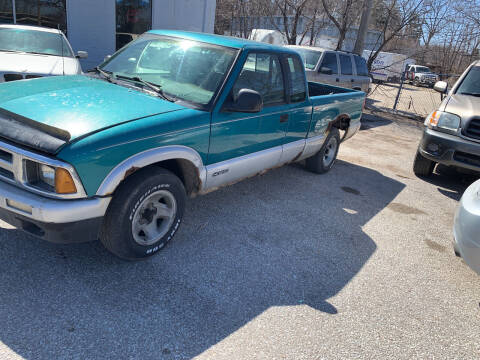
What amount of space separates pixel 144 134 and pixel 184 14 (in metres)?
12.4

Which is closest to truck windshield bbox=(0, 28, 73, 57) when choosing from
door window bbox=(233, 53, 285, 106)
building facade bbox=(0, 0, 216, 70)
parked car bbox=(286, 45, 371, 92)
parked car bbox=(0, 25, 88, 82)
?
parked car bbox=(0, 25, 88, 82)

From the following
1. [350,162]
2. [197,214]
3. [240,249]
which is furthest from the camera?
[350,162]

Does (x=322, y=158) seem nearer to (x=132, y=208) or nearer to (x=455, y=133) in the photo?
(x=455, y=133)

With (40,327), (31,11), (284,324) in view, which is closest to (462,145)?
(284,324)

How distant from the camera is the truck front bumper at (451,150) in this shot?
5883mm

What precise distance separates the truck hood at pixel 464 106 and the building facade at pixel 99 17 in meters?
9.63

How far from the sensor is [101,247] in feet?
11.7

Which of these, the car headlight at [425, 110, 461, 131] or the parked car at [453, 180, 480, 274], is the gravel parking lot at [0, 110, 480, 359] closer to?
the parked car at [453, 180, 480, 274]

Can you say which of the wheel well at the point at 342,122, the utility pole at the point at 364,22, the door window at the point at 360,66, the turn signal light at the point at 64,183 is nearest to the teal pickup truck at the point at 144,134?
the turn signal light at the point at 64,183

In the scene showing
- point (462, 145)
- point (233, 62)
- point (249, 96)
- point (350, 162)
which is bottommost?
point (350, 162)

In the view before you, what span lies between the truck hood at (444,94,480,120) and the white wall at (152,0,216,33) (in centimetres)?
1000

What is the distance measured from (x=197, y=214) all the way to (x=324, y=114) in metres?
2.45

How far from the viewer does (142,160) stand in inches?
120

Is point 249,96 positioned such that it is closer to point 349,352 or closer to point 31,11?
point 349,352
